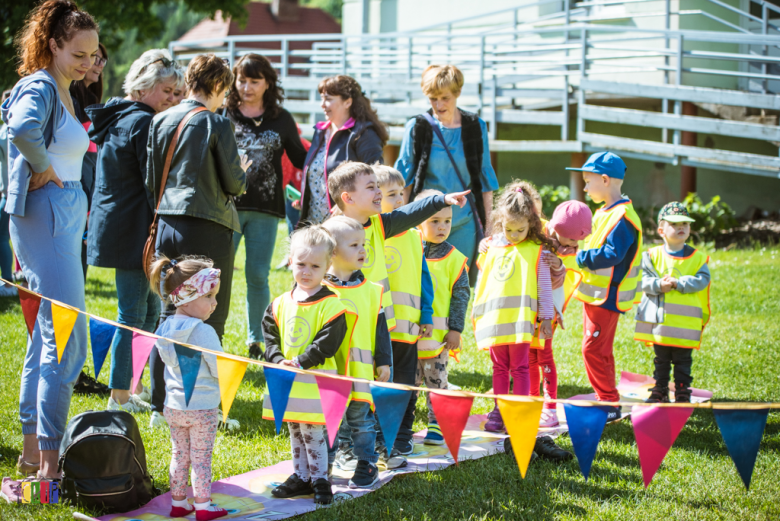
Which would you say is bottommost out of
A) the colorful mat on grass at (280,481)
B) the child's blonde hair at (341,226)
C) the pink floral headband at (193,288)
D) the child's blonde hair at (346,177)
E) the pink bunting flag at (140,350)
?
the colorful mat on grass at (280,481)

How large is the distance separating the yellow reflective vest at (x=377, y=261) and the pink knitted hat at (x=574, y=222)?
130cm

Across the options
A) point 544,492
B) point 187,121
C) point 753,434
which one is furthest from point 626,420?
point 187,121

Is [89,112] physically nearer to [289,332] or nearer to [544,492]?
[289,332]

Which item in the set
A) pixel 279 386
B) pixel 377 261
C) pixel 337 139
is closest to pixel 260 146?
pixel 337 139

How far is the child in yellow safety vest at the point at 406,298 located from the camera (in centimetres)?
446

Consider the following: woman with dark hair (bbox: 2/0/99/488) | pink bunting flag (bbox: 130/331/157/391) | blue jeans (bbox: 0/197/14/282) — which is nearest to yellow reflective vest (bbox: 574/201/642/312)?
pink bunting flag (bbox: 130/331/157/391)

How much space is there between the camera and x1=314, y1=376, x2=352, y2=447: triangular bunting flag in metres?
3.35

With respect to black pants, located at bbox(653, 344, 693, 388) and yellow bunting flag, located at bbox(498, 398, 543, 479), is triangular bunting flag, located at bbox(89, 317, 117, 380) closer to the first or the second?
yellow bunting flag, located at bbox(498, 398, 543, 479)

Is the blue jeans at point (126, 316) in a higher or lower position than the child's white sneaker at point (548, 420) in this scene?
higher

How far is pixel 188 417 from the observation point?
3.54 metres

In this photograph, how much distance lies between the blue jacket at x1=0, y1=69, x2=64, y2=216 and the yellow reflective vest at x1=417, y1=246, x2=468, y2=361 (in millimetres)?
2386

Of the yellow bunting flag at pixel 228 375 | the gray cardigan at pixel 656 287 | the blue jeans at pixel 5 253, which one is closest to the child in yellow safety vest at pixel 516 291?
the gray cardigan at pixel 656 287

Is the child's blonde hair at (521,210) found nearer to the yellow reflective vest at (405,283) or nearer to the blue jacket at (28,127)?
the yellow reflective vest at (405,283)

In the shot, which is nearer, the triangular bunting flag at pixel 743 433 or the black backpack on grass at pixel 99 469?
the triangular bunting flag at pixel 743 433
